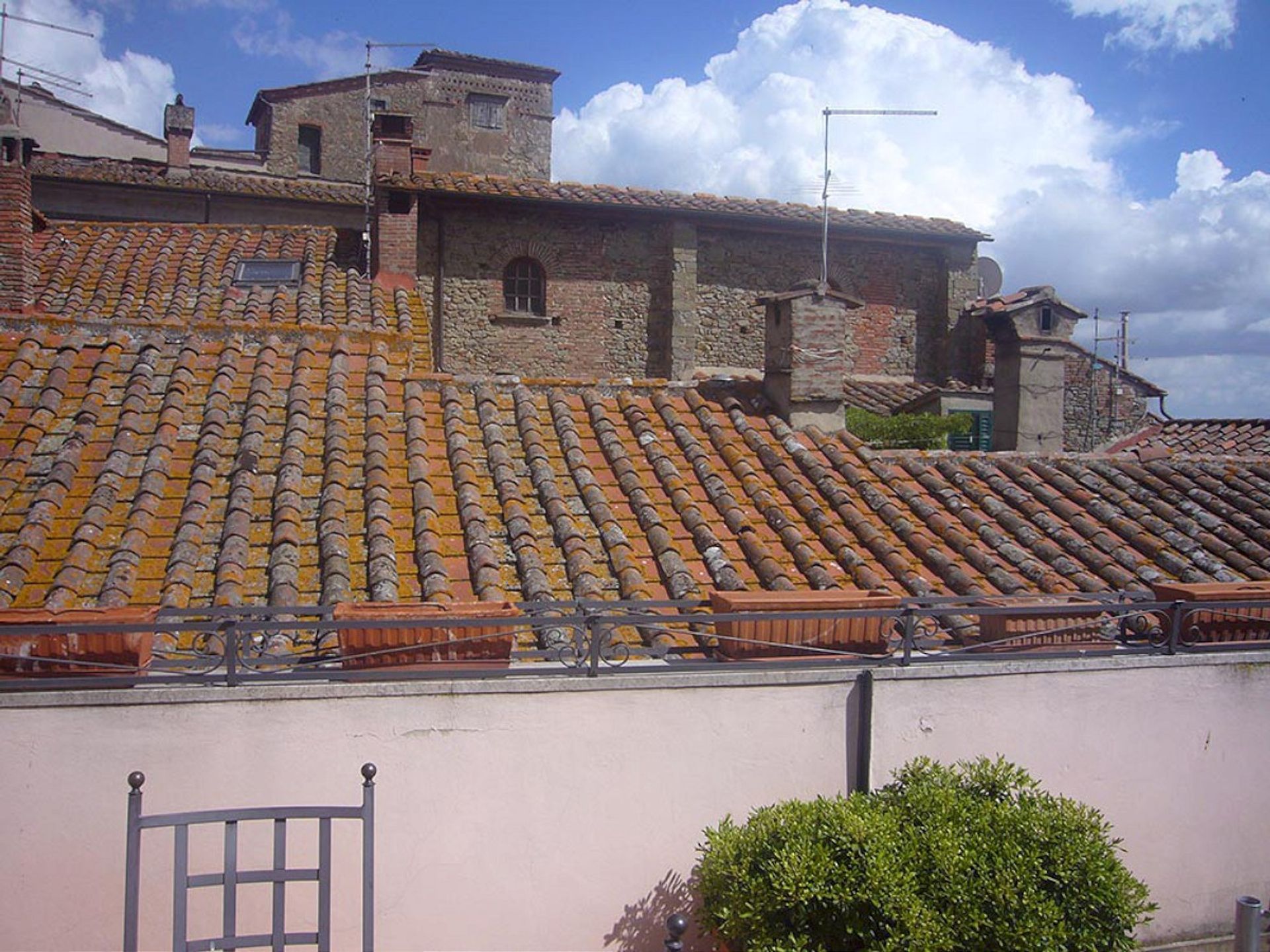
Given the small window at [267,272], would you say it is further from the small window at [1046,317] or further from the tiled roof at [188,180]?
the small window at [1046,317]

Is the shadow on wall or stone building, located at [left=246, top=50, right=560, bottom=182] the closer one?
the shadow on wall

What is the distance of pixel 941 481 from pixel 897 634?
10.7ft

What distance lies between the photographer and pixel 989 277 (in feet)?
73.7

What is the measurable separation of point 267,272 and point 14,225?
306 cm

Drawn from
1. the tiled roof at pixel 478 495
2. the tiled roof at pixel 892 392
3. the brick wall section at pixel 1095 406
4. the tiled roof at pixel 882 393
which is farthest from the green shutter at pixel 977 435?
the tiled roof at pixel 478 495

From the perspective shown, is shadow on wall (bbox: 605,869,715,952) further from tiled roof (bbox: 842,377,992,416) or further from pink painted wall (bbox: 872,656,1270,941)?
tiled roof (bbox: 842,377,992,416)

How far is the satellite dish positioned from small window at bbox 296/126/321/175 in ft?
61.3

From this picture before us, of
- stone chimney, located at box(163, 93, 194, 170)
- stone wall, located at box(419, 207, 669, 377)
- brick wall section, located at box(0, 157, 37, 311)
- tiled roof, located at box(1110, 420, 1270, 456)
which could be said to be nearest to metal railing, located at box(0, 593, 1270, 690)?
brick wall section, located at box(0, 157, 37, 311)

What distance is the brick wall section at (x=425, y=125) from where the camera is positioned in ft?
97.5

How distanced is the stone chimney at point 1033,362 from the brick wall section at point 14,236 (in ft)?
34.6

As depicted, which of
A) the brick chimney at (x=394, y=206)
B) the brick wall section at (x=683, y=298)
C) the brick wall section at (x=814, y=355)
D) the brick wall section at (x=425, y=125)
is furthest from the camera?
the brick wall section at (x=425, y=125)

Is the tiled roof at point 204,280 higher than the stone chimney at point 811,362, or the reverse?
the tiled roof at point 204,280

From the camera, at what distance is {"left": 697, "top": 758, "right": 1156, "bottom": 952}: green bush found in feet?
13.0

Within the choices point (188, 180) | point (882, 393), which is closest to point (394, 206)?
point (188, 180)
